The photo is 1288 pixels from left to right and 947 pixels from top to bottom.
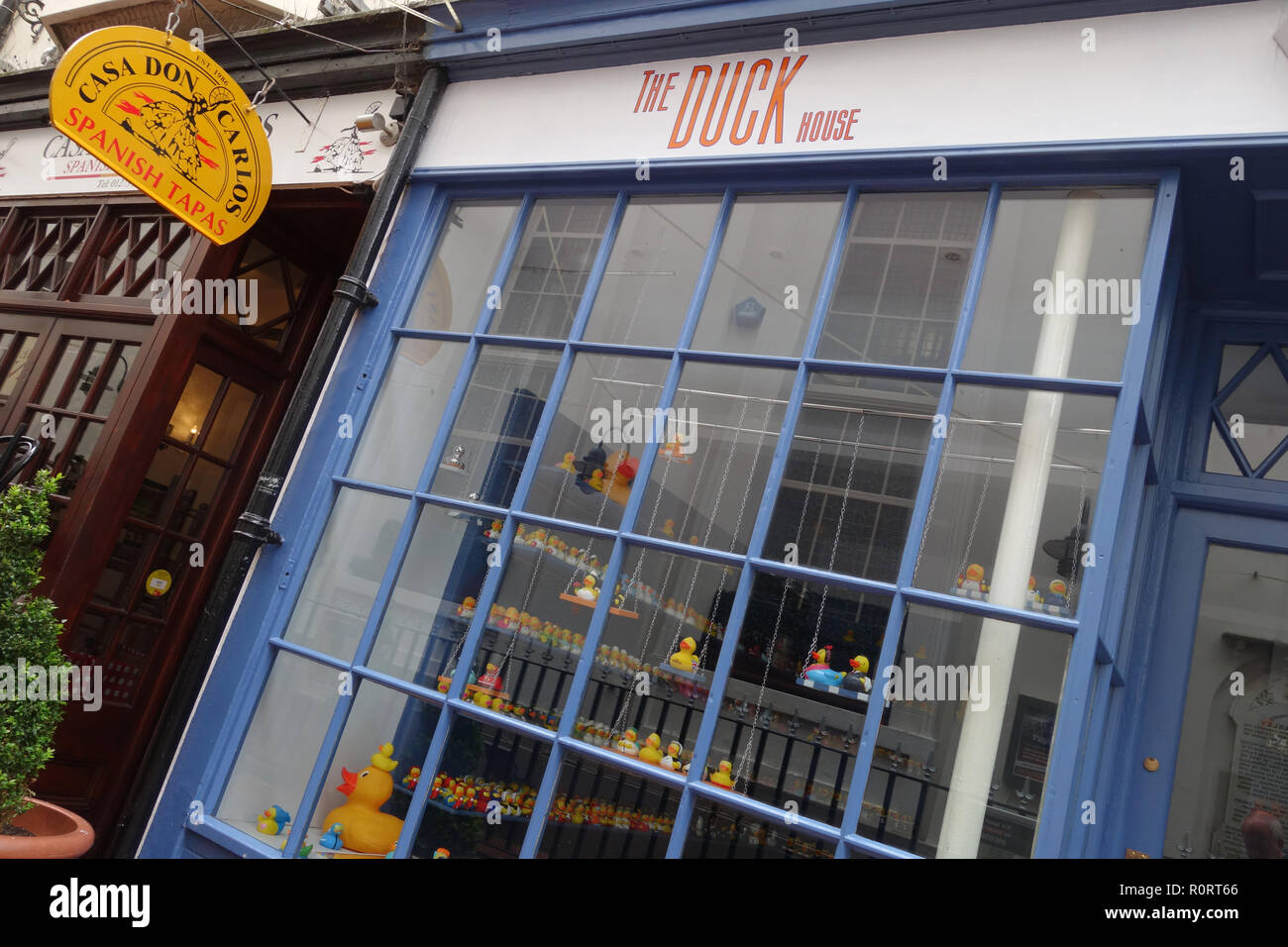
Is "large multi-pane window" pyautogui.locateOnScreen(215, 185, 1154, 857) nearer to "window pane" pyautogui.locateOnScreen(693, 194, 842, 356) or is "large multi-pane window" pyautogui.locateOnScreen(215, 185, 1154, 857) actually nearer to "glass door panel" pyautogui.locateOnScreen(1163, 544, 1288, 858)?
"window pane" pyautogui.locateOnScreen(693, 194, 842, 356)

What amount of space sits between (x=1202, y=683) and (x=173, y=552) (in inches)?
248

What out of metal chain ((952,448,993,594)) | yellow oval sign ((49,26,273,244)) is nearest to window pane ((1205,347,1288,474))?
metal chain ((952,448,993,594))

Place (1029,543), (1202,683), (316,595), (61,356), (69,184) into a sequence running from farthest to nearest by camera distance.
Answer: (69,184) → (61,356) → (316,595) → (1202,683) → (1029,543)

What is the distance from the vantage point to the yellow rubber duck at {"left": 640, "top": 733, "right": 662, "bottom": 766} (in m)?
3.49

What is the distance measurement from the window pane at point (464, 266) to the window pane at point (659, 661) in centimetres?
188

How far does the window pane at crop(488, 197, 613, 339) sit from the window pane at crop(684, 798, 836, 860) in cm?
238

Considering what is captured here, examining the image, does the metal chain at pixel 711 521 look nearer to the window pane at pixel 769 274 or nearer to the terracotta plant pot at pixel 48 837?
the window pane at pixel 769 274

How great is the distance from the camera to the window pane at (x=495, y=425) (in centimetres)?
431

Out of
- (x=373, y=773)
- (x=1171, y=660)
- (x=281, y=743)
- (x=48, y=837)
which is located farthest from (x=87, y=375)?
(x=1171, y=660)

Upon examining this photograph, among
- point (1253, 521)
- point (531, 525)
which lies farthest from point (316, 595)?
point (1253, 521)

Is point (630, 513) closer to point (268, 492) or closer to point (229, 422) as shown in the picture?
point (268, 492)

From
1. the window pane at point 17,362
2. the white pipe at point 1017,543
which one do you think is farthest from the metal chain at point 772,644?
the window pane at point 17,362
